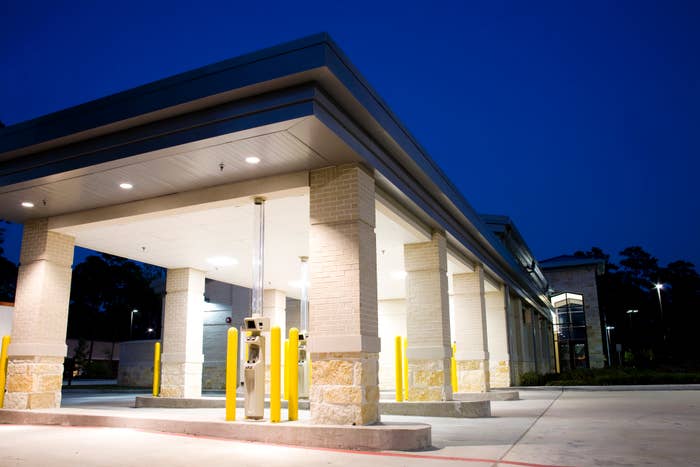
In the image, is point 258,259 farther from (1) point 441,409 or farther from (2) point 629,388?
(2) point 629,388

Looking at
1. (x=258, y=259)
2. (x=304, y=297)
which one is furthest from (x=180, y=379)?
(x=258, y=259)

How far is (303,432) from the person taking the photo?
863cm

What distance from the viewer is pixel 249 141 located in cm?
926

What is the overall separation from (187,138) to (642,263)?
92089 mm

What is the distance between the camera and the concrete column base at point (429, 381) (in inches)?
567

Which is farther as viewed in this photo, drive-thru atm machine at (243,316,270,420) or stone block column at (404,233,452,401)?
stone block column at (404,233,452,401)

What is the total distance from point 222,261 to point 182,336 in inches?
113

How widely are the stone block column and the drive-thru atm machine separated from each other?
208 inches

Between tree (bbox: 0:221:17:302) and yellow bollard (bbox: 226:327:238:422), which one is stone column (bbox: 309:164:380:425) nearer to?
yellow bollard (bbox: 226:327:238:422)

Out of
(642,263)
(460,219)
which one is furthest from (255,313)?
(642,263)

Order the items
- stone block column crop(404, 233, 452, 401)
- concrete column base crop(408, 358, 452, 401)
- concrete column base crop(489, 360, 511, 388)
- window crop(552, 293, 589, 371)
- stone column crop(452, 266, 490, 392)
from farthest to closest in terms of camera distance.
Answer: window crop(552, 293, 589, 371), concrete column base crop(489, 360, 511, 388), stone column crop(452, 266, 490, 392), stone block column crop(404, 233, 452, 401), concrete column base crop(408, 358, 452, 401)

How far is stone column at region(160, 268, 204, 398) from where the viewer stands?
61.9 feet

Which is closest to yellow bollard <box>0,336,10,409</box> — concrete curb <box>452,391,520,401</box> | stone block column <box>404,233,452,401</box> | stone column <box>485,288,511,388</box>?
stone block column <box>404,233,452,401</box>

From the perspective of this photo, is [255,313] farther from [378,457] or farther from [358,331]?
[378,457]
